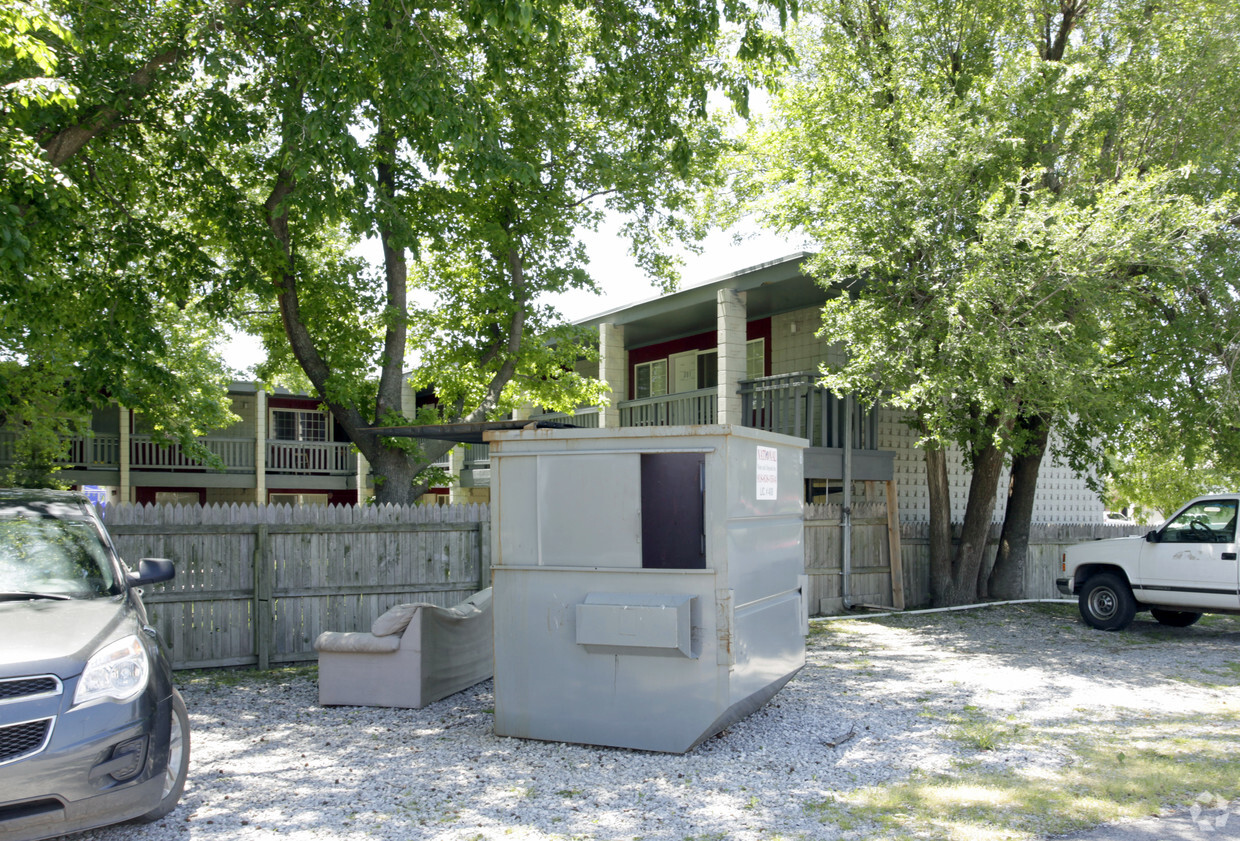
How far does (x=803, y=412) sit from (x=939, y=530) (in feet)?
10.7

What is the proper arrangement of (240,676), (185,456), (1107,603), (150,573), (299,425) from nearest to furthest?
1. (150,573)
2. (240,676)
3. (1107,603)
4. (185,456)
5. (299,425)

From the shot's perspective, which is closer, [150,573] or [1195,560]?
[150,573]

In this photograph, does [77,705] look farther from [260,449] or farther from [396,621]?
[260,449]

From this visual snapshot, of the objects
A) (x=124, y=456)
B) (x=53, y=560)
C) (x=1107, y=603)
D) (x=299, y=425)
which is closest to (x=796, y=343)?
(x=1107, y=603)

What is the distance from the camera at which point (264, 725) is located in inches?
311

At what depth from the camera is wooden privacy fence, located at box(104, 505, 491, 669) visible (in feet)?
34.0

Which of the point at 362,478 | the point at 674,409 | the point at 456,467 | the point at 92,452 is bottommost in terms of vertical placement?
the point at 362,478

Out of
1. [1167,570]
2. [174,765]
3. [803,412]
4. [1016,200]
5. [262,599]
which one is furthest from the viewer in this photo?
[803,412]

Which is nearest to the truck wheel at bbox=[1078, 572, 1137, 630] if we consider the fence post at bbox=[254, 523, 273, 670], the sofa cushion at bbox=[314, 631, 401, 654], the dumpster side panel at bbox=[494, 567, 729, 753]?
the dumpster side panel at bbox=[494, 567, 729, 753]

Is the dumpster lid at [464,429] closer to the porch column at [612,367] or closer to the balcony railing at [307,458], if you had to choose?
the porch column at [612,367]

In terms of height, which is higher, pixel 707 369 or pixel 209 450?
pixel 707 369

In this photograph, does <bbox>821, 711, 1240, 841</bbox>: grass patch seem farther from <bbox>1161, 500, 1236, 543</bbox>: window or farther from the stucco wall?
the stucco wall

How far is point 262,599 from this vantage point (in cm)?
1077

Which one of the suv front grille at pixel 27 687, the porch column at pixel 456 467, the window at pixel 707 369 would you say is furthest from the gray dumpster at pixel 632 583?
the porch column at pixel 456 467
